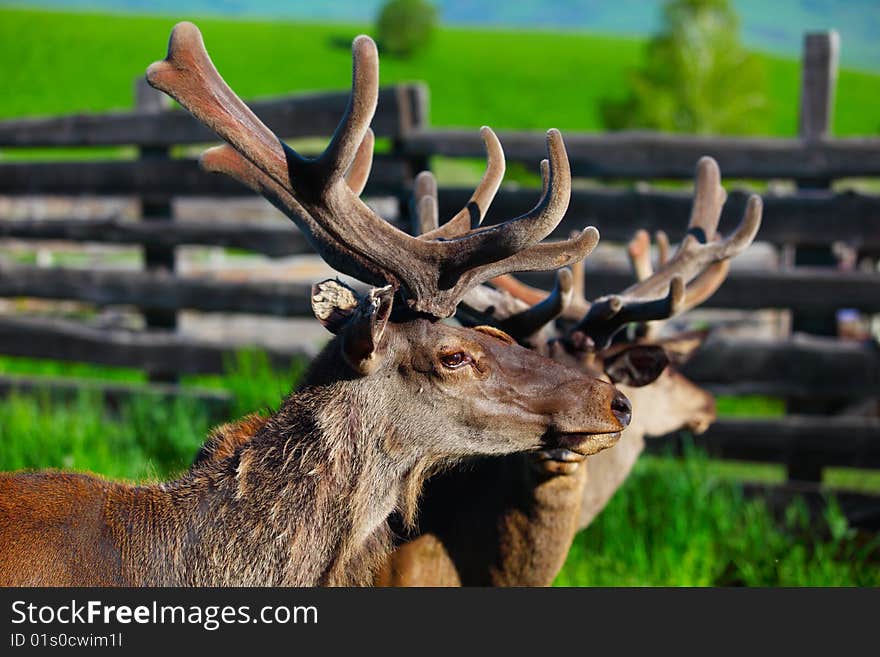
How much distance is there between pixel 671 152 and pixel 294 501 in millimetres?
3793

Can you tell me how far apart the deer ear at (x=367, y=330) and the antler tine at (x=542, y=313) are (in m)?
0.96

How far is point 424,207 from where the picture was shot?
4043 mm

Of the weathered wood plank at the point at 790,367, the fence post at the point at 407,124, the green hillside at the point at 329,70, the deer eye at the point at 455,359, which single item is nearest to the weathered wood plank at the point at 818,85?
the weathered wood plank at the point at 790,367

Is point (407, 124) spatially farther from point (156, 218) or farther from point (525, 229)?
point (525, 229)

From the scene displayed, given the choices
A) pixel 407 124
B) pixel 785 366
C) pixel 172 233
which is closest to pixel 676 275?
pixel 785 366

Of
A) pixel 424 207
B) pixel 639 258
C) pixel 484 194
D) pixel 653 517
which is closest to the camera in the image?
pixel 484 194

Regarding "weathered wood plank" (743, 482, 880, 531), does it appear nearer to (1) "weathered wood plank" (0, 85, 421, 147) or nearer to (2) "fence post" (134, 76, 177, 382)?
(1) "weathered wood plank" (0, 85, 421, 147)

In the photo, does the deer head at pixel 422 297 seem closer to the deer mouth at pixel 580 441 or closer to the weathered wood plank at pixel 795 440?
the deer mouth at pixel 580 441

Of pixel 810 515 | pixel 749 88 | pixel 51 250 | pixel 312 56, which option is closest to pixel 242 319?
pixel 810 515

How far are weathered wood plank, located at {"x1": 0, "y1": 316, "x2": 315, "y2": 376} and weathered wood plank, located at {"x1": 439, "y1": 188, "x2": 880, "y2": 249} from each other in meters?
1.66

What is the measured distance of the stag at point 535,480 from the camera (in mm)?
3570

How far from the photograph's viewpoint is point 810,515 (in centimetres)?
572

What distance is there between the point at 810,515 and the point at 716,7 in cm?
3353

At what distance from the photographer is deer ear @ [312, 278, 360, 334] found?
276 cm
